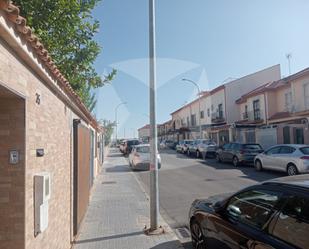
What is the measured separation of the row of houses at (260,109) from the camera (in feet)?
74.7

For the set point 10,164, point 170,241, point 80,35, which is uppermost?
point 80,35

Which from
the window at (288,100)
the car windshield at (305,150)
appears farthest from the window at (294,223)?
the window at (288,100)

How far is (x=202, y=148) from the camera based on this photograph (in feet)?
86.0

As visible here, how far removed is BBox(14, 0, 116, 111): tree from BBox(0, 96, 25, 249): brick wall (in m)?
5.90

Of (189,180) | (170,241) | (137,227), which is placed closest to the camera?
(170,241)

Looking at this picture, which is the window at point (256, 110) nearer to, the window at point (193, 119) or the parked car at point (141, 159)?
the parked car at point (141, 159)

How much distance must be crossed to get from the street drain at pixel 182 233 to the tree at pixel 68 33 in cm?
609

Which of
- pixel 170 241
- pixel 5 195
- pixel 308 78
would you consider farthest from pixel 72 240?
pixel 308 78

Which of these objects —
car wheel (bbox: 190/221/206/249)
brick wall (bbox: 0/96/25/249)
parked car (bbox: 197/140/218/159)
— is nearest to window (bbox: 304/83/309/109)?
parked car (bbox: 197/140/218/159)

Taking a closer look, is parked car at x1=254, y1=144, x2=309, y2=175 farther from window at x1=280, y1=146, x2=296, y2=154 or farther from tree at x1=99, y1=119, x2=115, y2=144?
tree at x1=99, y1=119, x2=115, y2=144

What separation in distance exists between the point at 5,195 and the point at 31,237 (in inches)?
21.0

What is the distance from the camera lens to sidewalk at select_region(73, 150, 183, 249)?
535 centimetres

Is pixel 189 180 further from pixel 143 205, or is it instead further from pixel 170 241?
pixel 170 241

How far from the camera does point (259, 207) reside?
11.2 feet
